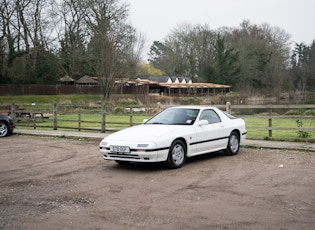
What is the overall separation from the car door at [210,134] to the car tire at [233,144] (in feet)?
0.84

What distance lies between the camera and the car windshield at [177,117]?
404 inches

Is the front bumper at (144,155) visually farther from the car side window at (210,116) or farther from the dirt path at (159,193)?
the car side window at (210,116)

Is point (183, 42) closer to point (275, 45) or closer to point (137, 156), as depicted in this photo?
point (275, 45)

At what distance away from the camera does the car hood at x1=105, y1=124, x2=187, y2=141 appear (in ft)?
30.0

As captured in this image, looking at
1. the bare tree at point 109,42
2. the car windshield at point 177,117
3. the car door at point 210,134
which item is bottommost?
the car door at point 210,134

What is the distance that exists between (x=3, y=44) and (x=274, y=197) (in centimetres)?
4977

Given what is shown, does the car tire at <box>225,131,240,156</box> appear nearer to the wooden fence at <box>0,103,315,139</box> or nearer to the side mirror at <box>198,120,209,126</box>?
the side mirror at <box>198,120,209,126</box>

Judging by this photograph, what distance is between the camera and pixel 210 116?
10.9m

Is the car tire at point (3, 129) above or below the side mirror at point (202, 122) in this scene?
below

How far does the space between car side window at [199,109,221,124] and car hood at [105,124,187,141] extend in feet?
3.50

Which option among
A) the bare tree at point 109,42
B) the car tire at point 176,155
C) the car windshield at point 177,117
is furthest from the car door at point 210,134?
the bare tree at point 109,42

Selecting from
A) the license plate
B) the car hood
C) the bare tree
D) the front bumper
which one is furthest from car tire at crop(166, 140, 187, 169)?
the bare tree

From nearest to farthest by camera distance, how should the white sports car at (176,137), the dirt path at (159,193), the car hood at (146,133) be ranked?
the dirt path at (159,193)
the white sports car at (176,137)
the car hood at (146,133)

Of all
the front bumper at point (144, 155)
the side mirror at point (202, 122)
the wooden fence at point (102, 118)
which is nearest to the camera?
the front bumper at point (144, 155)
